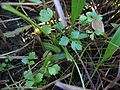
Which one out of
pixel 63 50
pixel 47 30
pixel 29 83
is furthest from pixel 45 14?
pixel 29 83

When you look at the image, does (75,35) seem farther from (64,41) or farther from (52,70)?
(52,70)

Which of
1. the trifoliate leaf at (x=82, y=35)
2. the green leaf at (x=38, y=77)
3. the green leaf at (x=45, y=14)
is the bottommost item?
the green leaf at (x=38, y=77)

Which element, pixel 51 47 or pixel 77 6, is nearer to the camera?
pixel 77 6

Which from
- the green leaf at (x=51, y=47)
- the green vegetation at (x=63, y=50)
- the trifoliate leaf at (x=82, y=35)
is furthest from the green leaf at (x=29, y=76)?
the trifoliate leaf at (x=82, y=35)

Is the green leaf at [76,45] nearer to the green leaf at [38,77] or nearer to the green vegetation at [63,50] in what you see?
the green vegetation at [63,50]

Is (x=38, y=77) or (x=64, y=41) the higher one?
(x=64, y=41)

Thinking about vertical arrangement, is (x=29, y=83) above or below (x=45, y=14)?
below

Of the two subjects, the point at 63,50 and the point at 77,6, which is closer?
the point at 77,6

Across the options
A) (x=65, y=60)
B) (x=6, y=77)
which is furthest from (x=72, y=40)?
(x=6, y=77)

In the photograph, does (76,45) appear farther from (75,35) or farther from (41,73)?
(41,73)

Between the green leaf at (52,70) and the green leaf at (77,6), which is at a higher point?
the green leaf at (77,6)

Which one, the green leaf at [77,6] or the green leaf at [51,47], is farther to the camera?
the green leaf at [51,47]

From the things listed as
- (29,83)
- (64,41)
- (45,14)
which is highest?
(45,14)

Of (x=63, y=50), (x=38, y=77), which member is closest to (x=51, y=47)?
(x=63, y=50)
